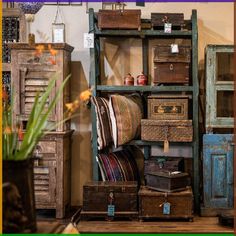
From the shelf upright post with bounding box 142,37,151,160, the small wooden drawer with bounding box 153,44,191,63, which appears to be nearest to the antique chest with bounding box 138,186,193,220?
the shelf upright post with bounding box 142,37,151,160

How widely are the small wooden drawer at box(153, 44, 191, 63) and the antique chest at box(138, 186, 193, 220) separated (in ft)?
4.07

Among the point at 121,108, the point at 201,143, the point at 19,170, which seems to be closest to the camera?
the point at 19,170

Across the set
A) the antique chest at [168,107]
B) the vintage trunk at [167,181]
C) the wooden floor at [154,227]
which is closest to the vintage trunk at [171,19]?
the antique chest at [168,107]

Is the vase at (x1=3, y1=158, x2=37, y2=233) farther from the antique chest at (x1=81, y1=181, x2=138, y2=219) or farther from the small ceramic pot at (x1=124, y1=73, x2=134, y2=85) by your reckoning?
the small ceramic pot at (x1=124, y1=73, x2=134, y2=85)

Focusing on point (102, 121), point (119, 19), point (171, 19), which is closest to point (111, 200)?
point (102, 121)

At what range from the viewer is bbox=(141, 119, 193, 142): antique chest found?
4133 mm

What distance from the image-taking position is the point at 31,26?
182 inches

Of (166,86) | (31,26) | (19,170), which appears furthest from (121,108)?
(19,170)

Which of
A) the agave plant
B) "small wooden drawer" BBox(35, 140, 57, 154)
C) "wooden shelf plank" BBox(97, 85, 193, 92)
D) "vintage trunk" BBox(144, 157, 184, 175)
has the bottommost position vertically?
"vintage trunk" BBox(144, 157, 184, 175)

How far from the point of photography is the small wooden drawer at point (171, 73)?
13.7 feet

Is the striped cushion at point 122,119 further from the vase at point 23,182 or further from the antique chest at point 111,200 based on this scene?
the vase at point 23,182

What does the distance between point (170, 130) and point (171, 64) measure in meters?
0.62

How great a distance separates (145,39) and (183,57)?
61 centimetres

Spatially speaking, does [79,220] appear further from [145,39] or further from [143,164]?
[145,39]
